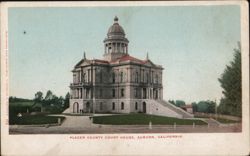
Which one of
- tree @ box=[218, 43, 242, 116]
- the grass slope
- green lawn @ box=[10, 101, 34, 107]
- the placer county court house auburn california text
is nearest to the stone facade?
the placer county court house auburn california text

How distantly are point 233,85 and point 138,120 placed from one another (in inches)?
22.2

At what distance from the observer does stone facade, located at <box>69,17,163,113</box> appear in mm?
2404

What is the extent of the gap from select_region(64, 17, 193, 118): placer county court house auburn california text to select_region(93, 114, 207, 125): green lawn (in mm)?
31

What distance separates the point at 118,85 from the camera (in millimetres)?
2488

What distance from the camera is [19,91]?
2.32 meters

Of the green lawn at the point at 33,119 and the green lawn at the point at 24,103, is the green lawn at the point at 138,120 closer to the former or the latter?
the green lawn at the point at 33,119

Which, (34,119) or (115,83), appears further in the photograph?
(115,83)

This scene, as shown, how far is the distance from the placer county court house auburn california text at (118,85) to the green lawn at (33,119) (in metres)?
0.10

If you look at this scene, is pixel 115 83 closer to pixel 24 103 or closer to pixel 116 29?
pixel 116 29

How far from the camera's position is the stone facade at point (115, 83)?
240 centimetres

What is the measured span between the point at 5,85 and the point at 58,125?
0.36m

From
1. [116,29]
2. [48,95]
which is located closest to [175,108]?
[116,29]

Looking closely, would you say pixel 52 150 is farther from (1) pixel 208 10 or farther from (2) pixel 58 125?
(1) pixel 208 10

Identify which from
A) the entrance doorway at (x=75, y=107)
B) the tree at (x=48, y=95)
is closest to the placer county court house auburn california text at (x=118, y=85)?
the entrance doorway at (x=75, y=107)
